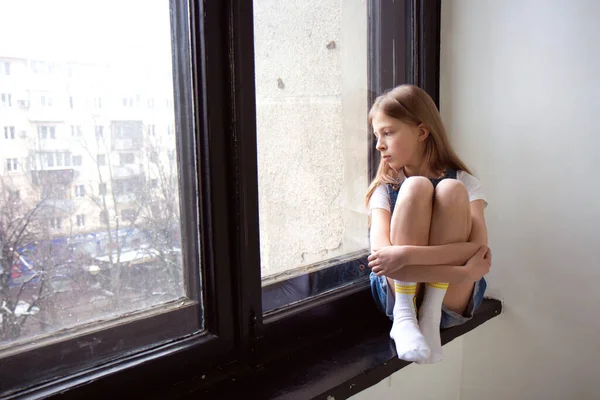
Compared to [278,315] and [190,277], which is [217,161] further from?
[278,315]

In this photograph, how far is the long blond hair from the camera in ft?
3.29

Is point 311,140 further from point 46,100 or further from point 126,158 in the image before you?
point 46,100

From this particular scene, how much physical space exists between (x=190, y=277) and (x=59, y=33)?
41 cm

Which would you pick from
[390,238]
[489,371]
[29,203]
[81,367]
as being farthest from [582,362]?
[29,203]

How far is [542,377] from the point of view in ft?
3.79

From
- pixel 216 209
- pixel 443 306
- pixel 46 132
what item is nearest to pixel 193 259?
pixel 216 209

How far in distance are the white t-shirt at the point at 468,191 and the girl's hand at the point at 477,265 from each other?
0.12 meters

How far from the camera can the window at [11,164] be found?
2.01ft

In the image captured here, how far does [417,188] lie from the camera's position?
0.89 meters

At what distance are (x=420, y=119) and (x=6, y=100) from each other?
0.74 metres

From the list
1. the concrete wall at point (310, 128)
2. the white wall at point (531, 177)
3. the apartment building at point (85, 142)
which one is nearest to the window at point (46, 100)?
the apartment building at point (85, 142)

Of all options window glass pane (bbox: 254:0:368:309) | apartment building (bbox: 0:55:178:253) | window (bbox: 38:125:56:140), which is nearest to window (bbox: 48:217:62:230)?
apartment building (bbox: 0:55:178:253)

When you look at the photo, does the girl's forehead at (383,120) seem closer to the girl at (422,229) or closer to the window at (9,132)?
the girl at (422,229)

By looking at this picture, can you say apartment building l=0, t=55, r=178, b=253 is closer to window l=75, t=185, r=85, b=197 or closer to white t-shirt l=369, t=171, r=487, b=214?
window l=75, t=185, r=85, b=197
